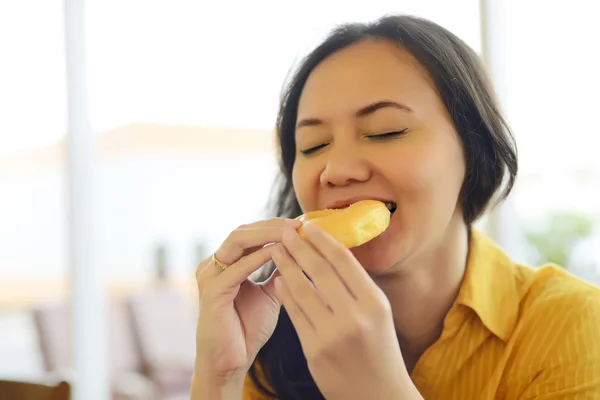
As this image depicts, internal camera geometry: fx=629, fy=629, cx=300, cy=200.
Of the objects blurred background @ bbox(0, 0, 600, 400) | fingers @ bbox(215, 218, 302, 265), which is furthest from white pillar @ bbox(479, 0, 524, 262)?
fingers @ bbox(215, 218, 302, 265)

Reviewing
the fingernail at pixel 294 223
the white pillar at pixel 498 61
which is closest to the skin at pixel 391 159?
the fingernail at pixel 294 223

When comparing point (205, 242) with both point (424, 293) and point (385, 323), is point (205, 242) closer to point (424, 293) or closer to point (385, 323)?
point (424, 293)

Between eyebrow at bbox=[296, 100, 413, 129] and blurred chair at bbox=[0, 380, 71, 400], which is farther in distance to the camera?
blurred chair at bbox=[0, 380, 71, 400]

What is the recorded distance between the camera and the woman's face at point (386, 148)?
48.4 inches

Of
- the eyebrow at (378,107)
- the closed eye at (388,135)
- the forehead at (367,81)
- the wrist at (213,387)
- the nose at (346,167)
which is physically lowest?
the wrist at (213,387)

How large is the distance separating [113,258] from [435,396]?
319 centimetres

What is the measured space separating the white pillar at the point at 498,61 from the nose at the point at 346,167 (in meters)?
1.49

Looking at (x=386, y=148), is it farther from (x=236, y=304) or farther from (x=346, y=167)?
(x=236, y=304)

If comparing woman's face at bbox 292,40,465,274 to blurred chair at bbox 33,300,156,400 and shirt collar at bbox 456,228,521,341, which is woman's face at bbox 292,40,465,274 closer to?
shirt collar at bbox 456,228,521,341

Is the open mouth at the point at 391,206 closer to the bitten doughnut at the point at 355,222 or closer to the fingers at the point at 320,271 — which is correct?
the bitten doughnut at the point at 355,222

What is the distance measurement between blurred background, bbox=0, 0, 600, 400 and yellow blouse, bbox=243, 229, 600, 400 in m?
0.63

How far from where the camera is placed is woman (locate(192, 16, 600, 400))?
1213 mm

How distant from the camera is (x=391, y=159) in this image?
1.22 m

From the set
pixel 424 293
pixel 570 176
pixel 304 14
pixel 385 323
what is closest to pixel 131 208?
pixel 304 14
